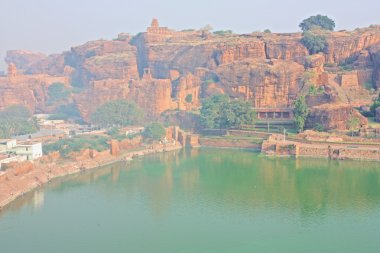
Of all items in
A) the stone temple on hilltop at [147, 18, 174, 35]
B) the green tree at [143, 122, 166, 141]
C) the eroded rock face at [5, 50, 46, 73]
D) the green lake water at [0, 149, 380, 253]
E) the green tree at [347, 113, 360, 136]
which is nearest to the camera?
the green lake water at [0, 149, 380, 253]

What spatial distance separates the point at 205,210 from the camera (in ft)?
71.8

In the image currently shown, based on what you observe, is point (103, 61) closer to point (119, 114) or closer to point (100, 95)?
point (100, 95)

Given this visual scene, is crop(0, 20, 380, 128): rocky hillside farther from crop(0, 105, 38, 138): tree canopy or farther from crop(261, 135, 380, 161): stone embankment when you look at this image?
crop(0, 105, 38, 138): tree canopy

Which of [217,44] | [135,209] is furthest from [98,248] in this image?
[217,44]

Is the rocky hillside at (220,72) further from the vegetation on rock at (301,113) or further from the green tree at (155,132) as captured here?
the green tree at (155,132)

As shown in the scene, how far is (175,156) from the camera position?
35750mm

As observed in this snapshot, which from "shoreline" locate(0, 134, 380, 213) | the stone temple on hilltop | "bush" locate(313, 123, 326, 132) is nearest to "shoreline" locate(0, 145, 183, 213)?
"shoreline" locate(0, 134, 380, 213)

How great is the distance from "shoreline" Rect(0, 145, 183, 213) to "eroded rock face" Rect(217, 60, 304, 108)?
12.8m

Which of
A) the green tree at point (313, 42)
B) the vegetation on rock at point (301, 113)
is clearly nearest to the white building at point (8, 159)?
the vegetation on rock at point (301, 113)

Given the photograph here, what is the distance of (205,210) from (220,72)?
81.4ft

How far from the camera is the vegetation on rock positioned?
3560 centimetres

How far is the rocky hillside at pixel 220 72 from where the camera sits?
4278 cm

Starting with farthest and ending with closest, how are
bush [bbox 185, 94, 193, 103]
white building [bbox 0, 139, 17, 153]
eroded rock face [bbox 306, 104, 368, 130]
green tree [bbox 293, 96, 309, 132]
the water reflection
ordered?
1. bush [bbox 185, 94, 193, 103]
2. green tree [bbox 293, 96, 309, 132]
3. eroded rock face [bbox 306, 104, 368, 130]
4. white building [bbox 0, 139, 17, 153]
5. the water reflection

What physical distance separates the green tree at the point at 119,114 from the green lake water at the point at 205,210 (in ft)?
36.8
